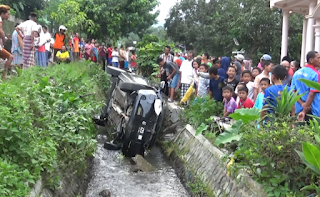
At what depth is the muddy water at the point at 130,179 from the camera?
7.69m

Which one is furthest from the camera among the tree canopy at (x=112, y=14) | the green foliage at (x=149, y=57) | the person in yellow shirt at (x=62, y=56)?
the tree canopy at (x=112, y=14)

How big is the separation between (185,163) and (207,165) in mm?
1361

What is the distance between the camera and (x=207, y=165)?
7133mm

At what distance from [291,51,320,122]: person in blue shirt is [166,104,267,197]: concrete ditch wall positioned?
4.41 ft

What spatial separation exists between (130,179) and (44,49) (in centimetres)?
583

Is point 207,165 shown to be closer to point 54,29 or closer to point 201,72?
point 201,72

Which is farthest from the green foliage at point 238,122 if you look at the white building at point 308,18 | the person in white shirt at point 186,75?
the white building at point 308,18

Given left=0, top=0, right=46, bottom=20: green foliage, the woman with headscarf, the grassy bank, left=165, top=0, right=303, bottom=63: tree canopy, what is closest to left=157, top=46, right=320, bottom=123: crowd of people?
the grassy bank

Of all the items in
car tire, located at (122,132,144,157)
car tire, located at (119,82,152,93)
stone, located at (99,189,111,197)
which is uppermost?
car tire, located at (119,82,152,93)

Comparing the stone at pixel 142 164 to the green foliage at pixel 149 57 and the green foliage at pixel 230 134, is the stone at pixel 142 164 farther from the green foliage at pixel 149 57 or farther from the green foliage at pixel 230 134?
the green foliage at pixel 149 57

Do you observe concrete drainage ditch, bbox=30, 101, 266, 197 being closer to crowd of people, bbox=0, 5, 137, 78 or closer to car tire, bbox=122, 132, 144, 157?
car tire, bbox=122, 132, 144, 157

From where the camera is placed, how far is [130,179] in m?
8.39

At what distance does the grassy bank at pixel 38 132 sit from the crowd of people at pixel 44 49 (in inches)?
50.8

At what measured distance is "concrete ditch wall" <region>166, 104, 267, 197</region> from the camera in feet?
17.4
